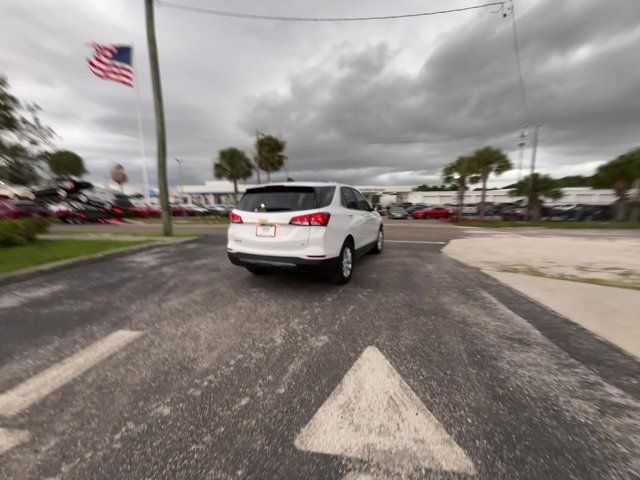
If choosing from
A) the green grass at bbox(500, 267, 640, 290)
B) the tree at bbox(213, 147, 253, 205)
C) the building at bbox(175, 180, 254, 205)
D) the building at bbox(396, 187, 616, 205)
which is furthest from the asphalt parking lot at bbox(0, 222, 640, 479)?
the building at bbox(175, 180, 254, 205)

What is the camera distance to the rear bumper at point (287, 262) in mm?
4293

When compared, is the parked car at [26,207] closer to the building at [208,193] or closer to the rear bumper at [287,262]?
the rear bumper at [287,262]

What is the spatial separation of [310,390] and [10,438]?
6.39 ft

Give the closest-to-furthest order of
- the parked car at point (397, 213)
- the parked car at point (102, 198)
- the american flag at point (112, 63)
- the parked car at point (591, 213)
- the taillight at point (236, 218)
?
the taillight at point (236, 218), the american flag at point (112, 63), the parked car at point (102, 198), the parked car at point (591, 213), the parked car at point (397, 213)

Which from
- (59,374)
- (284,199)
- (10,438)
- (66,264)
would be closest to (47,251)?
(66,264)

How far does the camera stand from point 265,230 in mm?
4457

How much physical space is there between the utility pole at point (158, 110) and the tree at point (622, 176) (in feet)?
104

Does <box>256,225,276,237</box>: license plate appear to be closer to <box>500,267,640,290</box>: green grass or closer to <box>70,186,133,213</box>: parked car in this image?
<box>500,267,640,290</box>: green grass

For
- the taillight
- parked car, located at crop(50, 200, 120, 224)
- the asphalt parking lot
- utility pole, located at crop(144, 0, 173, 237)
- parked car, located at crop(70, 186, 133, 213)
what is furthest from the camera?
parked car, located at crop(70, 186, 133, 213)

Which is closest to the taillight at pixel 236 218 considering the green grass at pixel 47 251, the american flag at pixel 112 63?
the green grass at pixel 47 251

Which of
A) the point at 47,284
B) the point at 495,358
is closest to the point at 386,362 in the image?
the point at 495,358

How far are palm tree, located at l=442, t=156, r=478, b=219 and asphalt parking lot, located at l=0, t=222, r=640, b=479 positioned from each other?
86.4ft

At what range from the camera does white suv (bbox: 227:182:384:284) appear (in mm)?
4285

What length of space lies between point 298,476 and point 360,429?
0.52 meters
